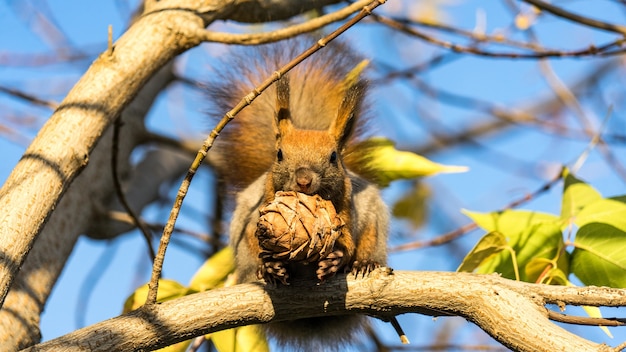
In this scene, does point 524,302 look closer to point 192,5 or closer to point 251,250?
point 251,250

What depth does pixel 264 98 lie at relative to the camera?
2504 mm

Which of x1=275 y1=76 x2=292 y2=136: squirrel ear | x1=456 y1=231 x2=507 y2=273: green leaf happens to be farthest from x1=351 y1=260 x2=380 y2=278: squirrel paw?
x1=275 y1=76 x2=292 y2=136: squirrel ear

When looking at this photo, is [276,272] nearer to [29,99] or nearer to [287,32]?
[287,32]

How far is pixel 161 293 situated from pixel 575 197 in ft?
3.71

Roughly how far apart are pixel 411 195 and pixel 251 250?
5.73 feet

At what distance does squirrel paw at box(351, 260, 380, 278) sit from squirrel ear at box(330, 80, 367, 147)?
374 mm

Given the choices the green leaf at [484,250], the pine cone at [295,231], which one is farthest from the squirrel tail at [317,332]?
the pine cone at [295,231]

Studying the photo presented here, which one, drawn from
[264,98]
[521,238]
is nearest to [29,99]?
[264,98]

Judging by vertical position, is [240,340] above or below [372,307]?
above

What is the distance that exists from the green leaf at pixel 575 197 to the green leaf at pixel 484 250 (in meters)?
0.23

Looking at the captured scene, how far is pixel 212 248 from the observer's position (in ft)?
10.6

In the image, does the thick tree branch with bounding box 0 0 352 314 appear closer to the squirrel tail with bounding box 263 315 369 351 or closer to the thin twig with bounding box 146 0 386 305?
the thin twig with bounding box 146 0 386 305

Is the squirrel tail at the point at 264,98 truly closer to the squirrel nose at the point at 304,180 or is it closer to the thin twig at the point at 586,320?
the squirrel nose at the point at 304,180

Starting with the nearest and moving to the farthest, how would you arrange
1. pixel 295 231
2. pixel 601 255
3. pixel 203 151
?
1. pixel 203 151
2. pixel 295 231
3. pixel 601 255
